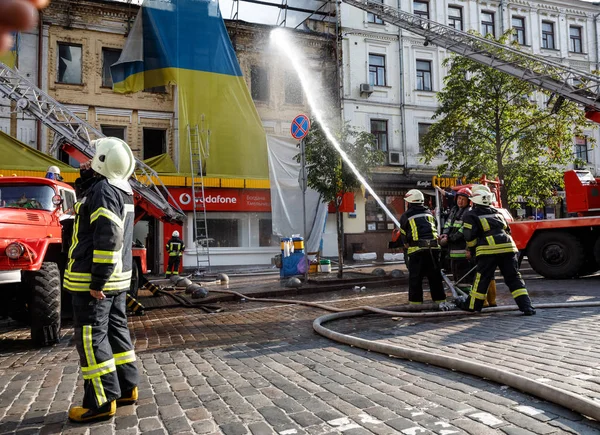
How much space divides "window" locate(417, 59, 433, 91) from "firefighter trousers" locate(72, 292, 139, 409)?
2329 centimetres

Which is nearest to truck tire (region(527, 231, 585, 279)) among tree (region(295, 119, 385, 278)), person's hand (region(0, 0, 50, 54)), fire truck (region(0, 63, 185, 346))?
tree (region(295, 119, 385, 278))

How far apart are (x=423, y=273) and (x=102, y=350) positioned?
5045mm

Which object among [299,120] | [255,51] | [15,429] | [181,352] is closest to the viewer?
[15,429]

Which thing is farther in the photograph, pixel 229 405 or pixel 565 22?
pixel 565 22

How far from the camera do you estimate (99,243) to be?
10.6 feet

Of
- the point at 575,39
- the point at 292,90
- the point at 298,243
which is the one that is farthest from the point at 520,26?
the point at 298,243

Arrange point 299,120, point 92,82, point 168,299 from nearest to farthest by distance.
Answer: point 168,299, point 299,120, point 92,82

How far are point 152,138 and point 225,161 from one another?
10.8 ft

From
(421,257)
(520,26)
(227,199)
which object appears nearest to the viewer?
(421,257)

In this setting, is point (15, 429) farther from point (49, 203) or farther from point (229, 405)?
point (49, 203)

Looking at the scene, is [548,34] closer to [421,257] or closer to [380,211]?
[380,211]

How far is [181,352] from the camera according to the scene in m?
5.07

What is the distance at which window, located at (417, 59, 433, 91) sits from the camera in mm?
24406

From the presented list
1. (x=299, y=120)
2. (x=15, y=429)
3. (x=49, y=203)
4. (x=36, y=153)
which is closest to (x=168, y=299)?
(x=49, y=203)
